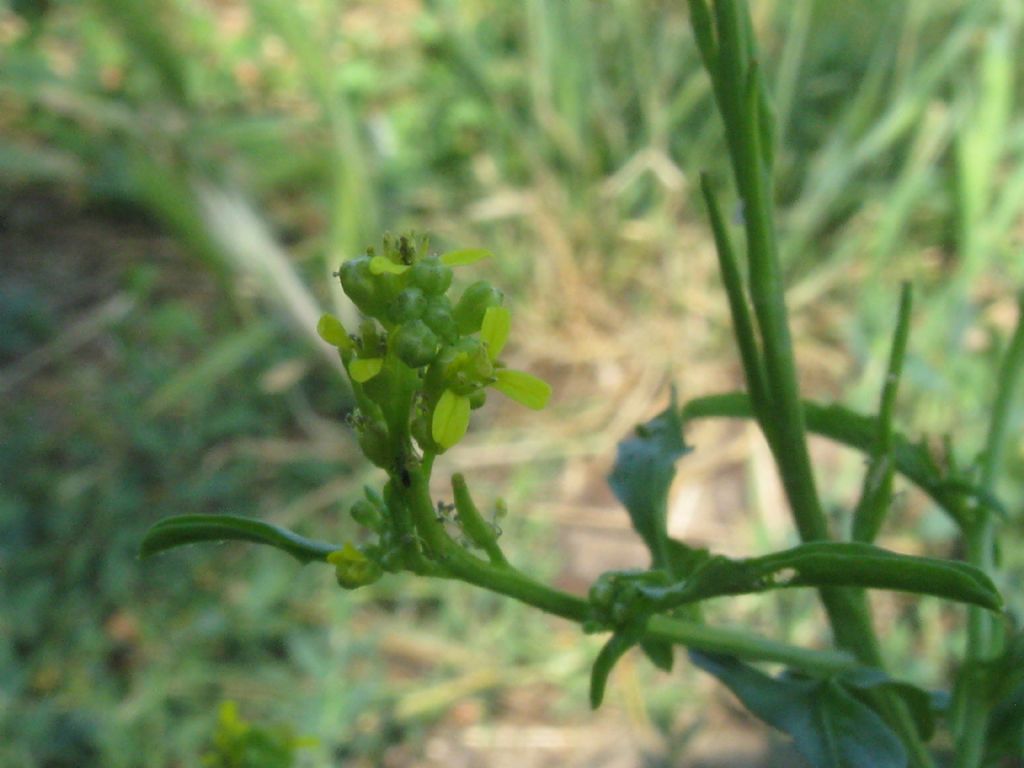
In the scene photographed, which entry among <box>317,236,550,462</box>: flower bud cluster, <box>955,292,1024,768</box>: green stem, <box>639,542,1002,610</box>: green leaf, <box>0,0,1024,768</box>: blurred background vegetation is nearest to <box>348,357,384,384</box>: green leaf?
<box>317,236,550,462</box>: flower bud cluster

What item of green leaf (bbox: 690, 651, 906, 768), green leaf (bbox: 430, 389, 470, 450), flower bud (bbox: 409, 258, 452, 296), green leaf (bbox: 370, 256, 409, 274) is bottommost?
green leaf (bbox: 690, 651, 906, 768)

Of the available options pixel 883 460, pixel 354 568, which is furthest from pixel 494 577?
pixel 883 460

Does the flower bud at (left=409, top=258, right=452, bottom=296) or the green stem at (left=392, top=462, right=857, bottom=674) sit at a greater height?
the flower bud at (left=409, top=258, right=452, bottom=296)

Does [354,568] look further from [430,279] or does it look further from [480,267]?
[480,267]

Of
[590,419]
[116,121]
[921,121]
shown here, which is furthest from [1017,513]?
[116,121]

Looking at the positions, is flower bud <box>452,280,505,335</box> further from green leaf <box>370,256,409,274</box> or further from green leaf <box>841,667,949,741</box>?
green leaf <box>841,667,949,741</box>

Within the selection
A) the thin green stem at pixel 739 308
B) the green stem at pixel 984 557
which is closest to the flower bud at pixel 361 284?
the thin green stem at pixel 739 308
